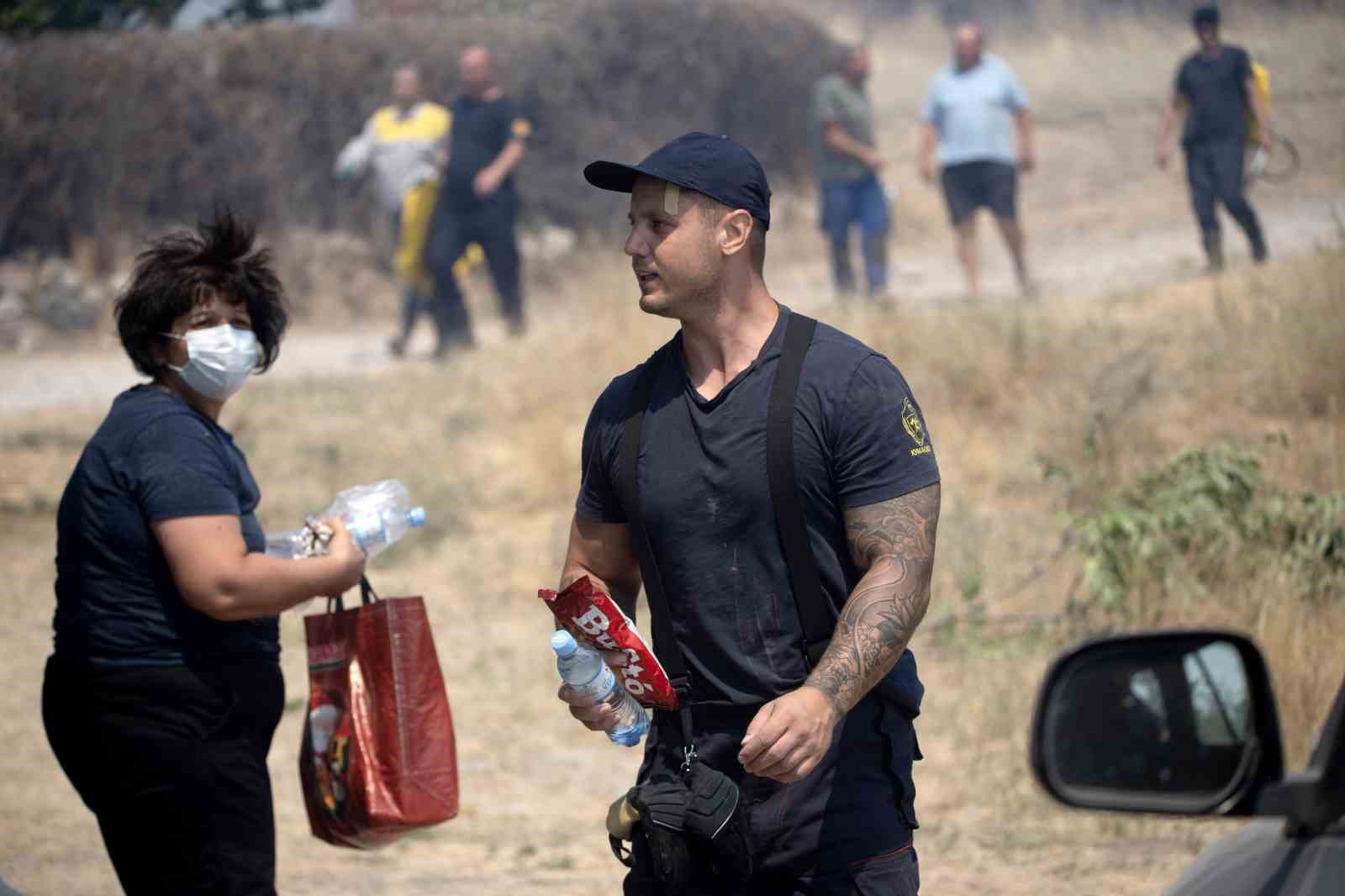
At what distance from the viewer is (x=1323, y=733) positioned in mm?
1918

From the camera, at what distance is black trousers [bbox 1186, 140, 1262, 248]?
11586 millimetres

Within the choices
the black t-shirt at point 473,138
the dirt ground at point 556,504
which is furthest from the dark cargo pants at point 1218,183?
the black t-shirt at point 473,138

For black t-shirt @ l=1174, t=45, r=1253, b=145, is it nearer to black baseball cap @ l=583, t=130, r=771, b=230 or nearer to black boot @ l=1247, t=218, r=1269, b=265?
black boot @ l=1247, t=218, r=1269, b=265

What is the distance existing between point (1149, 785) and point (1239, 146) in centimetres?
1058

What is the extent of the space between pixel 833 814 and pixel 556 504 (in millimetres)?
6992

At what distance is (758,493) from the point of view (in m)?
2.83

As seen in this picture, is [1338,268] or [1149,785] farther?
[1338,268]

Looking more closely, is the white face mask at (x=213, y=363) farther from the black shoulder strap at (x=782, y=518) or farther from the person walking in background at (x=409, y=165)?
the person walking in background at (x=409, y=165)

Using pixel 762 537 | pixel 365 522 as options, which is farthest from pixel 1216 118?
pixel 762 537

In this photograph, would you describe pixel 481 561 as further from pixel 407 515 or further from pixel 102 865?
pixel 407 515

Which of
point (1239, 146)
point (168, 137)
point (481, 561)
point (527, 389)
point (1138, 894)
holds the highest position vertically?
point (168, 137)

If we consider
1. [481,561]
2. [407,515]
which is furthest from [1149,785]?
[481,561]

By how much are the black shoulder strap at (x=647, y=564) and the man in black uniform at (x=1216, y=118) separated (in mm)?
9229

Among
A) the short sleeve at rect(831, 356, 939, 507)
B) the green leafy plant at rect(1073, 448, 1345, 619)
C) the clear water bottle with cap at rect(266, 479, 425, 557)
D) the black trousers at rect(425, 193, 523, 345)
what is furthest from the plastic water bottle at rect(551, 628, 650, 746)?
the black trousers at rect(425, 193, 523, 345)
